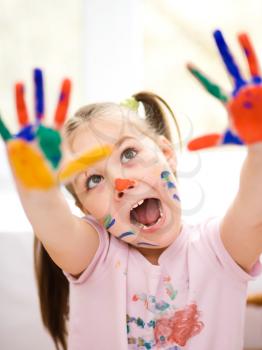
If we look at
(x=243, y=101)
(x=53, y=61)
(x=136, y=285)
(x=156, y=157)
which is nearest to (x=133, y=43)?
(x=53, y=61)

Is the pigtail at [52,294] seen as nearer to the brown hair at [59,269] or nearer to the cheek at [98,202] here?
the brown hair at [59,269]

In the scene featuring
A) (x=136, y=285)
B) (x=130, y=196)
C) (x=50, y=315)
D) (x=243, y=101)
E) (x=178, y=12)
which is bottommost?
(x=50, y=315)

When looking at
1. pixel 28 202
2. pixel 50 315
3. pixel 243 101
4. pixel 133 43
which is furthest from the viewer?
pixel 133 43

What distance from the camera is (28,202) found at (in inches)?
27.9

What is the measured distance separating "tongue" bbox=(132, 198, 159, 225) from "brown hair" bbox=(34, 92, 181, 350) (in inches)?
5.2

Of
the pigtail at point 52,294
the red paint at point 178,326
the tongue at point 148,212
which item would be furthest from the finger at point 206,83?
the pigtail at point 52,294

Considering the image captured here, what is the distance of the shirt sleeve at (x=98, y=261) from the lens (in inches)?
33.3

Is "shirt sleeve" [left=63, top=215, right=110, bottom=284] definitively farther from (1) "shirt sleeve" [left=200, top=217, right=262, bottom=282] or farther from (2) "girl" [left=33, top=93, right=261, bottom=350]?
(1) "shirt sleeve" [left=200, top=217, right=262, bottom=282]

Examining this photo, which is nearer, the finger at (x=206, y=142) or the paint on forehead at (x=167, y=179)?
the finger at (x=206, y=142)

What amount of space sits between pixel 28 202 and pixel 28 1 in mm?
856

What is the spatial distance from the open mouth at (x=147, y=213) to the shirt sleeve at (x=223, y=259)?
8 centimetres

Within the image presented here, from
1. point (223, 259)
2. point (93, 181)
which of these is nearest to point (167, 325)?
point (223, 259)

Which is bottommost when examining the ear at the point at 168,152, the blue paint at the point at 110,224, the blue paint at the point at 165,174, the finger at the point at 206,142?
the blue paint at the point at 110,224

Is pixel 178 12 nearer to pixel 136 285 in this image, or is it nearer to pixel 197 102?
pixel 197 102
